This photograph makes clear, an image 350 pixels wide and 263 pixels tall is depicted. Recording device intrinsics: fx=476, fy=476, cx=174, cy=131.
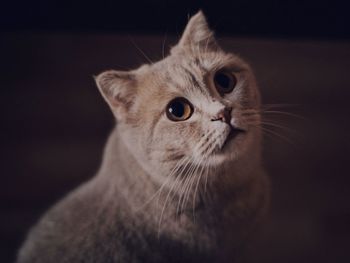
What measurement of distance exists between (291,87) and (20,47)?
1.03m

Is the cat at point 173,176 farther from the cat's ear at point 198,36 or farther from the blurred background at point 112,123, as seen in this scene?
the blurred background at point 112,123

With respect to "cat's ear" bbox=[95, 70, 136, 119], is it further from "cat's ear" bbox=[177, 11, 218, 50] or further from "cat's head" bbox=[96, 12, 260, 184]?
"cat's ear" bbox=[177, 11, 218, 50]

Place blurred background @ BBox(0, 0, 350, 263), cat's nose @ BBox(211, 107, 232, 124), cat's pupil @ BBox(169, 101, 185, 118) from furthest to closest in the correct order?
1. blurred background @ BBox(0, 0, 350, 263)
2. cat's pupil @ BBox(169, 101, 185, 118)
3. cat's nose @ BBox(211, 107, 232, 124)

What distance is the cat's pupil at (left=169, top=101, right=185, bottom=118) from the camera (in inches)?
44.8

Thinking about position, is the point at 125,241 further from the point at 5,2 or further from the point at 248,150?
the point at 5,2

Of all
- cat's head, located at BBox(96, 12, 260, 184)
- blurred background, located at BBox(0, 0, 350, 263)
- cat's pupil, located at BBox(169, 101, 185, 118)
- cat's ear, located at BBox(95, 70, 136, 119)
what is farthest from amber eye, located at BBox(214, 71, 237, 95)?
blurred background, located at BBox(0, 0, 350, 263)

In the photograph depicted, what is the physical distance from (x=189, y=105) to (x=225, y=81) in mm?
123

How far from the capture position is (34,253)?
3.98ft

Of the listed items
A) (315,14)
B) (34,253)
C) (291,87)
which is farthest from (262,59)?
(34,253)

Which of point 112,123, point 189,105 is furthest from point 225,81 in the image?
point 112,123

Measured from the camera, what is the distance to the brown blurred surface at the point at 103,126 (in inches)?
65.9

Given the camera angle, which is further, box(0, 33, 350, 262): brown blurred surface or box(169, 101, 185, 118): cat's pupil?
box(0, 33, 350, 262): brown blurred surface

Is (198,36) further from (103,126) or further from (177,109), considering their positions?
(103,126)

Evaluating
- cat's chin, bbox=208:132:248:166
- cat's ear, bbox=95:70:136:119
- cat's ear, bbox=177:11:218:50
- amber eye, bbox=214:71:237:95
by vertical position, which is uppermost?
cat's ear, bbox=177:11:218:50
